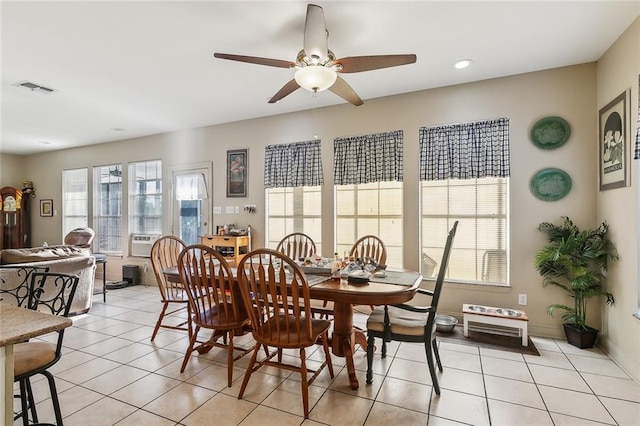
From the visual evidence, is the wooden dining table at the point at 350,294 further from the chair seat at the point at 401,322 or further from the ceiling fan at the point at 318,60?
the ceiling fan at the point at 318,60

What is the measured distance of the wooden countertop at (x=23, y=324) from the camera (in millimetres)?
1181

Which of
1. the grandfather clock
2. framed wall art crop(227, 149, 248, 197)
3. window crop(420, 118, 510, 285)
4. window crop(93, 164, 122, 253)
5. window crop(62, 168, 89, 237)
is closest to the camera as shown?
window crop(420, 118, 510, 285)

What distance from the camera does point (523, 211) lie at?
3.36 metres

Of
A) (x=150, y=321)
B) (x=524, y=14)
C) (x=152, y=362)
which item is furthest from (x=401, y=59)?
(x=150, y=321)

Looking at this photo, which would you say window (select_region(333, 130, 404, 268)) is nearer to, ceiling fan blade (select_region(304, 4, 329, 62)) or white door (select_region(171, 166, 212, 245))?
ceiling fan blade (select_region(304, 4, 329, 62))

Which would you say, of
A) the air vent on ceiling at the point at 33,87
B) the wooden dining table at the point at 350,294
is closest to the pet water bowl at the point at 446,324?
the wooden dining table at the point at 350,294

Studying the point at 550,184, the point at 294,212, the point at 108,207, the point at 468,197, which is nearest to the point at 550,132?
the point at 550,184

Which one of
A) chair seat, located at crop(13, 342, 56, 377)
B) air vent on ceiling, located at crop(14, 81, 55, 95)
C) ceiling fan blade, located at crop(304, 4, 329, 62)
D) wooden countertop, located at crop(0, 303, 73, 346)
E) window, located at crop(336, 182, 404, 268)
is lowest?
chair seat, located at crop(13, 342, 56, 377)

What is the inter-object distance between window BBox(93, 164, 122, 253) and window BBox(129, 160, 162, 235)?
0.40 metres

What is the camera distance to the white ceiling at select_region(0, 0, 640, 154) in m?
2.30

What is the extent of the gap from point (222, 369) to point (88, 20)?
9.69 ft

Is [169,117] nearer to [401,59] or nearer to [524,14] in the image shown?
[401,59]

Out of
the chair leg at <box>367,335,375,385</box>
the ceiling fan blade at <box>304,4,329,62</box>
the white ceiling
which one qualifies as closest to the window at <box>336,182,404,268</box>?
the white ceiling

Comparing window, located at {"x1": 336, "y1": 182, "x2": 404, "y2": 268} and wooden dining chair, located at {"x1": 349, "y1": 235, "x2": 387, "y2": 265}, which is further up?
window, located at {"x1": 336, "y1": 182, "x2": 404, "y2": 268}
